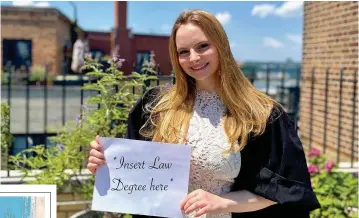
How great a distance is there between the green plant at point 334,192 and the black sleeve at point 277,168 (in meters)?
1.74

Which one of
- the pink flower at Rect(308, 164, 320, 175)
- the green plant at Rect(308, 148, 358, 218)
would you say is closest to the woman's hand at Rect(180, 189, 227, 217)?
the green plant at Rect(308, 148, 358, 218)

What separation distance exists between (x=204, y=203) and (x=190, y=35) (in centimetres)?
60

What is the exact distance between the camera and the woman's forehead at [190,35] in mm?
1648

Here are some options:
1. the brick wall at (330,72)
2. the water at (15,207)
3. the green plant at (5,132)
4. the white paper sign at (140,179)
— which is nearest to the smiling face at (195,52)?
the white paper sign at (140,179)

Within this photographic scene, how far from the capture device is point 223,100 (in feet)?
5.87

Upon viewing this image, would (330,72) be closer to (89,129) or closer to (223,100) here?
(89,129)

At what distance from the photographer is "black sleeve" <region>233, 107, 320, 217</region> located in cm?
170

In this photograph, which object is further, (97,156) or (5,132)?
(5,132)

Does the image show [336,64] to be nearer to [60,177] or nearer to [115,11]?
[60,177]

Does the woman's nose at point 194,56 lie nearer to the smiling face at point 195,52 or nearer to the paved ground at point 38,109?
the smiling face at point 195,52

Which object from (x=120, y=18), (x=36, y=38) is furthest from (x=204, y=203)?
(x=36, y=38)

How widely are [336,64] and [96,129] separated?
362 centimetres

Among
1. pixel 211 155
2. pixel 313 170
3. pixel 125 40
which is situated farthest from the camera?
pixel 125 40

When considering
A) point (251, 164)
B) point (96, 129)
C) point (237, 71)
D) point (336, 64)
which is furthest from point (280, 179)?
point (336, 64)
